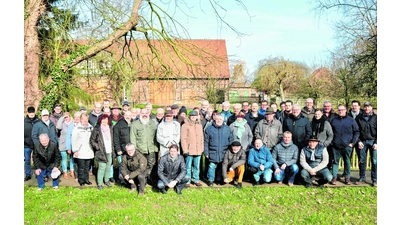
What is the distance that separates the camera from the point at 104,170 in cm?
768

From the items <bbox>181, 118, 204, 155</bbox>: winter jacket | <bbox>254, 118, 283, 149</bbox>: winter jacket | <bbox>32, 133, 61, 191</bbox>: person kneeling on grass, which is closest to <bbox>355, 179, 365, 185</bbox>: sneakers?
<bbox>254, 118, 283, 149</bbox>: winter jacket

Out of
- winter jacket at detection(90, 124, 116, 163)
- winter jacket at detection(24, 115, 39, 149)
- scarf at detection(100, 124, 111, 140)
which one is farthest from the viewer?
winter jacket at detection(24, 115, 39, 149)

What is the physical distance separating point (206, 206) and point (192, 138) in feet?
5.66

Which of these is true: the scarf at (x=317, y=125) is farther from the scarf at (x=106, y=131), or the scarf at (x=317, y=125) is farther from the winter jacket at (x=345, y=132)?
the scarf at (x=106, y=131)

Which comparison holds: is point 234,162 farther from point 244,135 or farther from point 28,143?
point 28,143

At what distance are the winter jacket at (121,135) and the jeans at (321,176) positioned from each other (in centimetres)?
394

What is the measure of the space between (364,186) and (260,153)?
2431 mm

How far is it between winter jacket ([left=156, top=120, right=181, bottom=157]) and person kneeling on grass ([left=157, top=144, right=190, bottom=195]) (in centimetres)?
50

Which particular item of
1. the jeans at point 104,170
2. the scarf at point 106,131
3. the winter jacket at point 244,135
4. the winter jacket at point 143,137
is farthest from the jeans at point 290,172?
the scarf at point 106,131

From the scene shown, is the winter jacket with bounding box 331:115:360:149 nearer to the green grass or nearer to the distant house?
the green grass

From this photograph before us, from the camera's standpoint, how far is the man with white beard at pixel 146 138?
779 cm

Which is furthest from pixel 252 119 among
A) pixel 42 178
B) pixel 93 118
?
pixel 42 178

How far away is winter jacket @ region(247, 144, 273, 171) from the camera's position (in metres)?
7.85

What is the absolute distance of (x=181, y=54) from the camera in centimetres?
991
